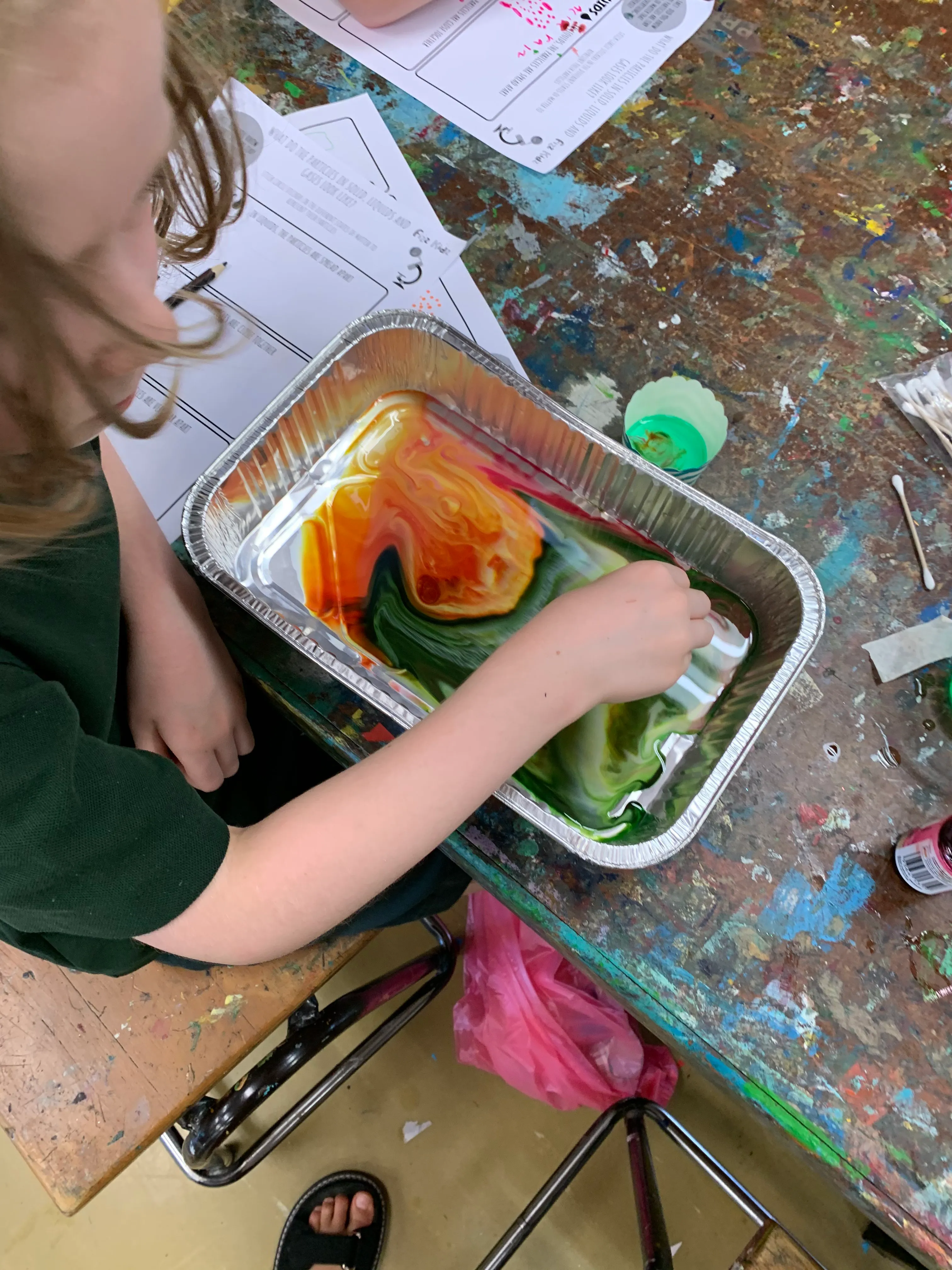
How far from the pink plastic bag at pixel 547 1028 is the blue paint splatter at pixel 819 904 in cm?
54

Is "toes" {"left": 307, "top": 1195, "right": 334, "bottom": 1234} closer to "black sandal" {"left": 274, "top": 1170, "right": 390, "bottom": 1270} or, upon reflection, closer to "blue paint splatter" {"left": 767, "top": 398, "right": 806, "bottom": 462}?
"black sandal" {"left": 274, "top": 1170, "right": 390, "bottom": 1270}

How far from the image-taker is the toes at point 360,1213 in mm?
1251

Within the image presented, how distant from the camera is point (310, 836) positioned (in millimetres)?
617

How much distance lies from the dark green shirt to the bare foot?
95 centimetres

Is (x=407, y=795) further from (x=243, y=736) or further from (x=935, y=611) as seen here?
(x=935, y=611)

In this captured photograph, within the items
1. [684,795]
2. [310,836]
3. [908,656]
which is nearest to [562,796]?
[684,795]

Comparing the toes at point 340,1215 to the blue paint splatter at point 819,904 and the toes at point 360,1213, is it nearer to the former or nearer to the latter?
the toes at point 360,1213

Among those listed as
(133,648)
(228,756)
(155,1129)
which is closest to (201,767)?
(228,756)

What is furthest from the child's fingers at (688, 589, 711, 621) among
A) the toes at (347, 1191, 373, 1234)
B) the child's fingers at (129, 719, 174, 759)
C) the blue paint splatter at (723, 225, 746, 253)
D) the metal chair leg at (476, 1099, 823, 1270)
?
the toes at (347, 1191, 373, 1234)

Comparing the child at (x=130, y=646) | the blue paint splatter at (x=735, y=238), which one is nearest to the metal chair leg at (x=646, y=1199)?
the child at (x=130, y=646)

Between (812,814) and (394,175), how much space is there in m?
0.86

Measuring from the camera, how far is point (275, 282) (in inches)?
35.5

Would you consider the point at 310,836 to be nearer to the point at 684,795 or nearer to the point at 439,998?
the point at 684,795

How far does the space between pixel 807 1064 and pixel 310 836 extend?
444 mm
